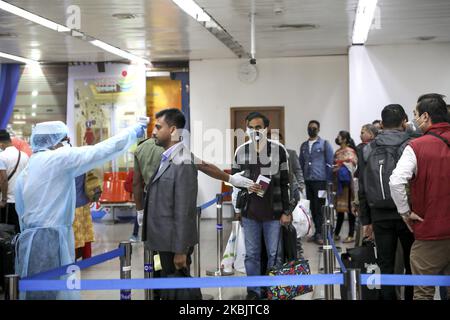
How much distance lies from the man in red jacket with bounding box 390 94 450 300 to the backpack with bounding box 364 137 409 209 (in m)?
0.49

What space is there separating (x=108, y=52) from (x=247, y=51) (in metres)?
2.77

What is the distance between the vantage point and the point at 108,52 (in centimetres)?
1197

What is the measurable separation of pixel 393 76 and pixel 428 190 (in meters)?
7.93

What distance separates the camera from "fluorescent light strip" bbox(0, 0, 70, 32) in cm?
786

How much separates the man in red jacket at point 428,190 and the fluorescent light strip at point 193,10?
4431 millimetres

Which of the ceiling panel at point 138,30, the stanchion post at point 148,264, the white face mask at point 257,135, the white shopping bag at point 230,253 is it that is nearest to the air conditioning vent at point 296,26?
the ceiling panel at point 138,30

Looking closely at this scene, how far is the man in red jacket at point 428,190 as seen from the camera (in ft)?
12.7

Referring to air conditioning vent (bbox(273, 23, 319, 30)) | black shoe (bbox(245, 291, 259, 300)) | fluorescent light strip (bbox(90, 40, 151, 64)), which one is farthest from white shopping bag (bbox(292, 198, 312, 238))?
fluorescent light strip (bbox(90, 40, 151, 64))

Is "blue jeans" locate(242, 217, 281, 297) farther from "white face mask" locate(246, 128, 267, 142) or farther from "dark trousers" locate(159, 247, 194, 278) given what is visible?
"dark trousers" locate(159, 247, 194, 278)

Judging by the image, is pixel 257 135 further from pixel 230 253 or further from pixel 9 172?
pixel 9 172

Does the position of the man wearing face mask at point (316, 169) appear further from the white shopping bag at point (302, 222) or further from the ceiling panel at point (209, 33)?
Answer: the white shopping bag at point (302, 222)

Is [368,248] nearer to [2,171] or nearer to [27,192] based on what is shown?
[27,192]

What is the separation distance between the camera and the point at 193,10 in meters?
8.23
